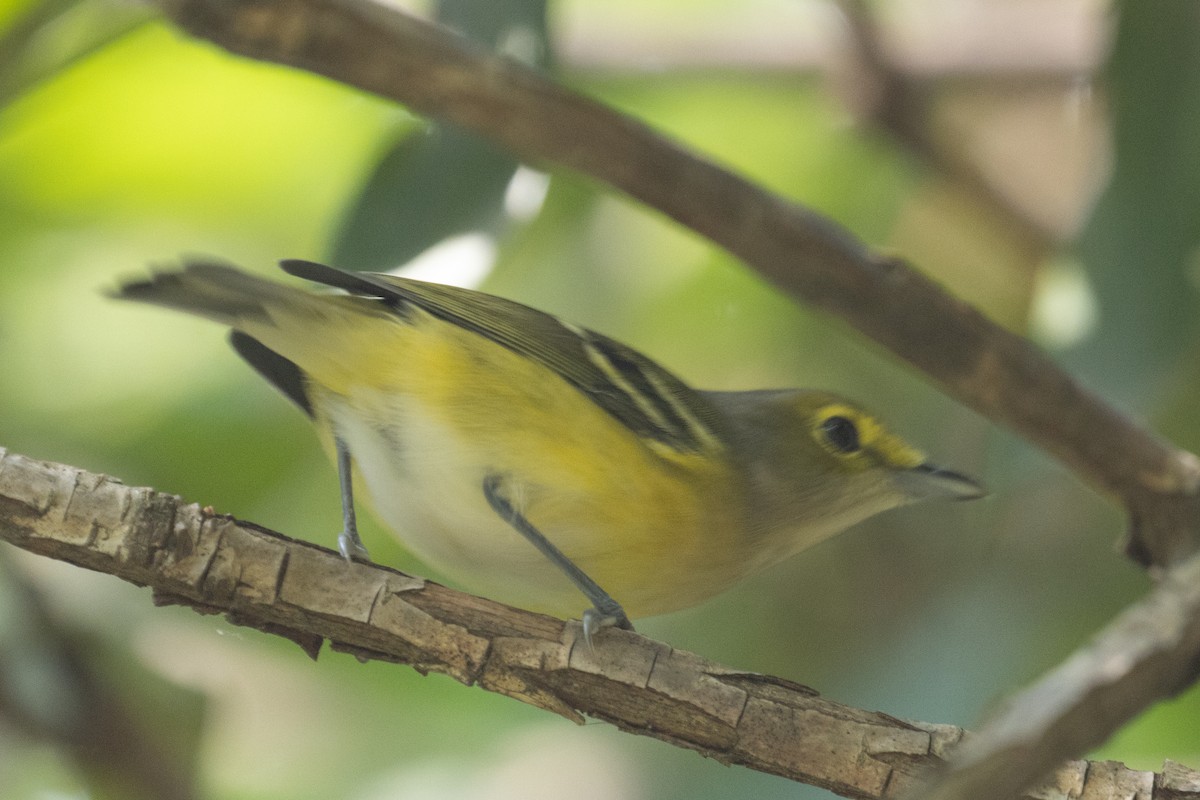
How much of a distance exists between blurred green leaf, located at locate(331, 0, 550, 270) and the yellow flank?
43 cm

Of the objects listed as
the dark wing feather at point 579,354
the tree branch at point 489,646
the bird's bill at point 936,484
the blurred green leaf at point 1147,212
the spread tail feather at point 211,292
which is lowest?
the tree branch at point 489,646

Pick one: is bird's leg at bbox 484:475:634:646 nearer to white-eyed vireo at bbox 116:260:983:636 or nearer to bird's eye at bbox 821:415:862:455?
white-eyed vireo at bbox 116:260:983:636

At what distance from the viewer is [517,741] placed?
4.05 m

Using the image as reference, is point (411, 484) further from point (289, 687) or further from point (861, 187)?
point (861, 187)

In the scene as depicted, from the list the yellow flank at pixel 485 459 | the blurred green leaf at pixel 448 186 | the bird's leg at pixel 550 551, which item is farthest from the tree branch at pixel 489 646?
the blurred green leaf at pixel 448 186

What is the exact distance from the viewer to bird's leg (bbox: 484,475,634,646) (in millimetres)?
2523

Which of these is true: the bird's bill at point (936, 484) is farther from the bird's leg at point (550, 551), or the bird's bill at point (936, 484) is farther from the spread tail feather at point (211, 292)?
the spread tail feather at point (211, 292)

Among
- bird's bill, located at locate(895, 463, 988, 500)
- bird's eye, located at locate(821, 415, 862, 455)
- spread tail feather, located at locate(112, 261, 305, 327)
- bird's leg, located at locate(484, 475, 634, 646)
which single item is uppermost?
bird's eye, located at locate(821, 415, 862, 455)

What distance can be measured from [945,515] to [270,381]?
8.74ft

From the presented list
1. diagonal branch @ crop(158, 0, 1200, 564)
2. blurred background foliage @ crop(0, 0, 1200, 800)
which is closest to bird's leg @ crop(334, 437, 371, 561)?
blurred background foliage @ crop(0, 0, 1200, 800)

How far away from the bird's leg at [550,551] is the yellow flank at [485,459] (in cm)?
2

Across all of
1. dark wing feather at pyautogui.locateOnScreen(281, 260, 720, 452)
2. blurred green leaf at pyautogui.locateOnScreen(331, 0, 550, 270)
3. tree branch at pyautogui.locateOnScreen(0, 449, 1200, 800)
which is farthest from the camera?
blurred green leaf at pyautogui.locateOnScreen(331, 0, 550, 270)

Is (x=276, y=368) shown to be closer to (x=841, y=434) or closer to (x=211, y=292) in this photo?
(x=211, y=292)

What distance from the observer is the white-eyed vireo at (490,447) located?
8.90 feet
